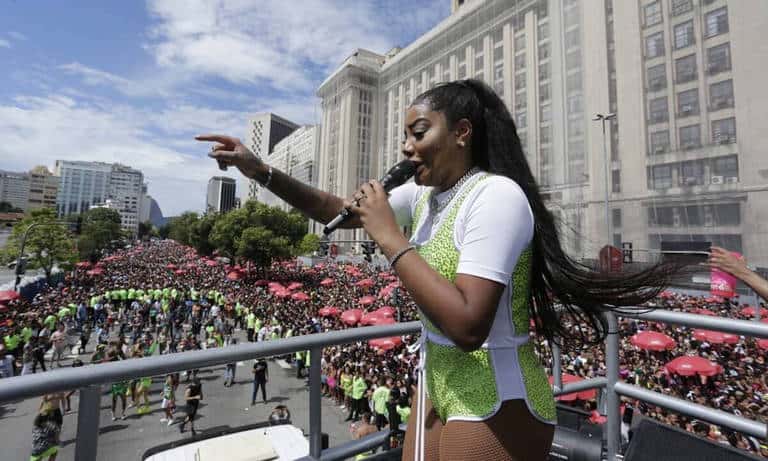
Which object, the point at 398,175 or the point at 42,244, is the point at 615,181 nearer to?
the point at 398,175

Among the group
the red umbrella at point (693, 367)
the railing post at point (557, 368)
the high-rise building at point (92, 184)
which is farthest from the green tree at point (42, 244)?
the high-rise building at point (92, 184)

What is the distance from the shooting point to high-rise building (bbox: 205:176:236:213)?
163 meters

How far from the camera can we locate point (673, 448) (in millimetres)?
1820

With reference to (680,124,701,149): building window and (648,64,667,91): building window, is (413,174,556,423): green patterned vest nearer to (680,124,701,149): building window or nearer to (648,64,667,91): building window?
(680,124,701,149): building window

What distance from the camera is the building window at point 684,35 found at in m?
24.7

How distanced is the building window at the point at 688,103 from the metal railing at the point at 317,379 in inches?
1181

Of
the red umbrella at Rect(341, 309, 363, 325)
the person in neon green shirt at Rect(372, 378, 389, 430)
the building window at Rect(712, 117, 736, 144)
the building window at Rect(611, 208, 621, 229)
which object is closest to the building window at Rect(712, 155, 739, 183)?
the building window at Rect(712, 117, 736, 144)

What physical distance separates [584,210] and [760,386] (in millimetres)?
26543

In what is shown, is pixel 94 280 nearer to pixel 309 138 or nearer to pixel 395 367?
pixel 395 367

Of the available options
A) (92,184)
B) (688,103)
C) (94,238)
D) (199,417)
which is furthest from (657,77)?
(92,184)

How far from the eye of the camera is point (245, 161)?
158 cm

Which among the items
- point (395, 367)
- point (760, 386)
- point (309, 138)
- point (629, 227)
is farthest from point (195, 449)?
point (309, 138)

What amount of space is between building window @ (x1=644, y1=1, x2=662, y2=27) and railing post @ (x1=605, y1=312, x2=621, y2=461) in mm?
32476

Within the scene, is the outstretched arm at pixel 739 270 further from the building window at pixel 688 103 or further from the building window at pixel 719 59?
the building window at pixel 719 59
